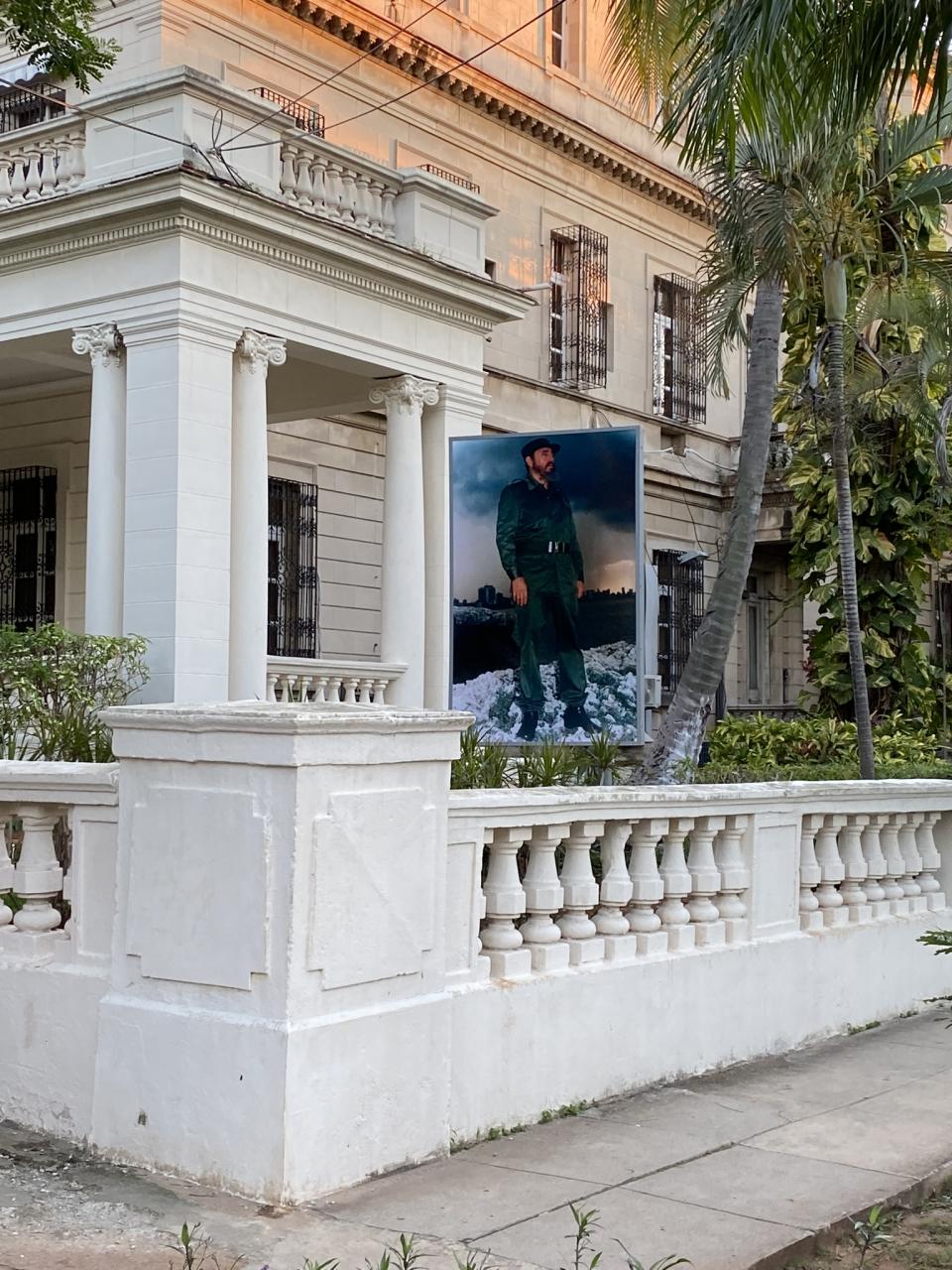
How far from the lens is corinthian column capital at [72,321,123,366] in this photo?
508 inches

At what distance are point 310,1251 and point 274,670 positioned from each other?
9742mm

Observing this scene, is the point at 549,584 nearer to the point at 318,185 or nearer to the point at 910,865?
the point at 318,185

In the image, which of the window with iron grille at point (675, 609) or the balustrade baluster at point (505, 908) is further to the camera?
the window with iron grille at point (675, 609)

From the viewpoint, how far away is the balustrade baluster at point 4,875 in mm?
5539

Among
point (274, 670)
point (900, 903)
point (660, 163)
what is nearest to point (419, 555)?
point (274, 670)

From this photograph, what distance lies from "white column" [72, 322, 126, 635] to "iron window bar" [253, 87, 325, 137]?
586 cm

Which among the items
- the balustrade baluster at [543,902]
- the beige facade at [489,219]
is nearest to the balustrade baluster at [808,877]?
the balustrade baluster at [543,902]

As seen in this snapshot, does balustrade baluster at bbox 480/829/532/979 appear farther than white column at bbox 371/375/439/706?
No

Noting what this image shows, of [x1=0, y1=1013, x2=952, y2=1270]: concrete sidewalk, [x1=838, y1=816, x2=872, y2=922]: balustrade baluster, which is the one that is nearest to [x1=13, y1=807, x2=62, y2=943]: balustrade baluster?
[x1=0, y1=1013, x2=952, y2=1270]: concrete sidewalk

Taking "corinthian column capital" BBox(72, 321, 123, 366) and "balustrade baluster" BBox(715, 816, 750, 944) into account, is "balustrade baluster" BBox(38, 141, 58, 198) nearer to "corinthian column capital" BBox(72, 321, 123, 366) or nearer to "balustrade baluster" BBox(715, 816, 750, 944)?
"corinthian column capital" BBox(72, 321, 123, 366)

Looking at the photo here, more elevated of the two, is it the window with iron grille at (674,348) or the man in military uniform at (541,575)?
the window with iron grille at (674,348)

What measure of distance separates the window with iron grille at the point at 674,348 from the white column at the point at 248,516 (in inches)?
500

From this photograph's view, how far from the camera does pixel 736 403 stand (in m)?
27.4

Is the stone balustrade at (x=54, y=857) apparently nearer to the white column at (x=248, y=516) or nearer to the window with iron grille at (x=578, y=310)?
the white column at (x=248, y=516)
